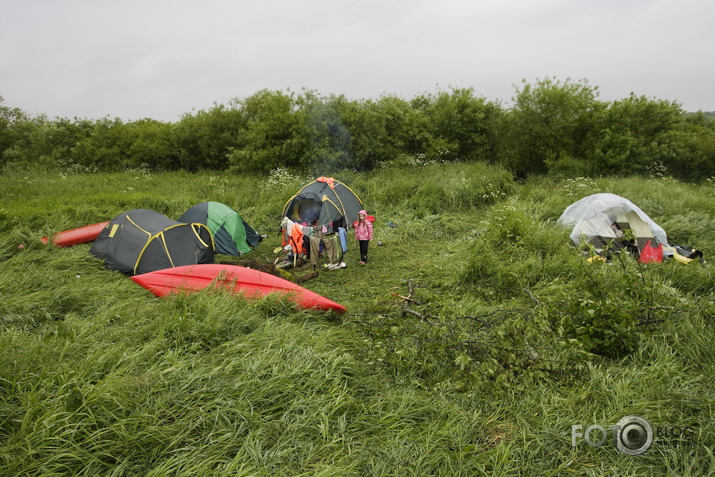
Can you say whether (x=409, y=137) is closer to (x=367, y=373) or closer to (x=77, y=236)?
(x=77, y=236)

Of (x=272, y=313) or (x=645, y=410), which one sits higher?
(x=272, y=313)

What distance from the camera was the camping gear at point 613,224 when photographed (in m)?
7.07

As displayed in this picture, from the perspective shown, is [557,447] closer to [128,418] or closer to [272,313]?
[128,418]

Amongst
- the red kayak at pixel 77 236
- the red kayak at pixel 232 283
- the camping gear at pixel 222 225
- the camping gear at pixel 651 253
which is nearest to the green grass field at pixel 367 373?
the red kayak at pixel 232 283

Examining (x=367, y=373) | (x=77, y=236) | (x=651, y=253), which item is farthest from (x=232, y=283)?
(x=651, y=253)

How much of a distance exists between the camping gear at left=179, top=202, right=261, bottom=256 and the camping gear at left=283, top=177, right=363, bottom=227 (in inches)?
53.4

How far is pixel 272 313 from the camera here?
14.9 ft

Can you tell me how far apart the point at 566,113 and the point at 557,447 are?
14.6m

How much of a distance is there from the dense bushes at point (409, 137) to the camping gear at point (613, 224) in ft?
21.7

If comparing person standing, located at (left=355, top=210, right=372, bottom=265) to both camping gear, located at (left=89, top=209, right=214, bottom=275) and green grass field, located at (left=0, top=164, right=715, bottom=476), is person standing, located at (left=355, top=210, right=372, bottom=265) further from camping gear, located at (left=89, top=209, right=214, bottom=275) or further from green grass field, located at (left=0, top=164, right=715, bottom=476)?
camping gear, located at (left=89, top=209, right=214, bottom=275)

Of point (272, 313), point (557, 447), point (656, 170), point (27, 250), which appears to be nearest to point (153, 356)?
point (272, 313)

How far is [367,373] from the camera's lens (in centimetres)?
345

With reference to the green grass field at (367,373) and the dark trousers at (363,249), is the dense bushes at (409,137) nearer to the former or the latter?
the dark trousers at (363,249)

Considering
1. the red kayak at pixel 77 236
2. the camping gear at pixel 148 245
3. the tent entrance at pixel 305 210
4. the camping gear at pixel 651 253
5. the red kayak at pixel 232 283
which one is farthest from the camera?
the tent entrance at pixel 305 210
